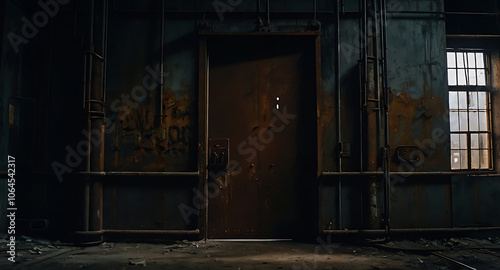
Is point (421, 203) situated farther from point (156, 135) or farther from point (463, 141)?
point (156, 135)

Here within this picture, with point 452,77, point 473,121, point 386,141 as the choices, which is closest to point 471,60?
point 452,77

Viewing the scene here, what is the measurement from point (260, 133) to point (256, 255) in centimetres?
187

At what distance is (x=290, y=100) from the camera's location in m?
5.55

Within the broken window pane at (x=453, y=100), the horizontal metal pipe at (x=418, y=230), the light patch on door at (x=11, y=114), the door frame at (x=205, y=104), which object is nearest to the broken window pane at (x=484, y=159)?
the broken window pane at (x=453, y=100)

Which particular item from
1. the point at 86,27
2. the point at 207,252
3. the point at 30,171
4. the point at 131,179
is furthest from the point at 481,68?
the point at 30,171

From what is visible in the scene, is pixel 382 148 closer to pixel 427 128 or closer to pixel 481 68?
pixel 427 128

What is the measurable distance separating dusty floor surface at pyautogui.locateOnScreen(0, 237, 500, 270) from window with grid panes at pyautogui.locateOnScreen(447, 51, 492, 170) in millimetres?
1336

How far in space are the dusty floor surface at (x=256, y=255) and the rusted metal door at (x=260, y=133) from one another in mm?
436

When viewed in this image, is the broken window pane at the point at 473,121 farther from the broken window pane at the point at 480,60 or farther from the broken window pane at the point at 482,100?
the broken window pane at the point at 480,60

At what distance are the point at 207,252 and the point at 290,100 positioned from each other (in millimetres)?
2596

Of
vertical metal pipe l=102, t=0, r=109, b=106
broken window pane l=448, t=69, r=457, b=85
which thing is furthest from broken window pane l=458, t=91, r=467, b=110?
vertical metal pipe l=102, t=0, r=109, b=106

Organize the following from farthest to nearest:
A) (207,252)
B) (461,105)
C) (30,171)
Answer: (461,105), (30,171), (207,252)

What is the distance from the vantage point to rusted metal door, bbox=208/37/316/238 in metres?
5.43

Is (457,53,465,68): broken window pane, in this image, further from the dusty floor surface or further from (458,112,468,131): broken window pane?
the dusty floor surface
